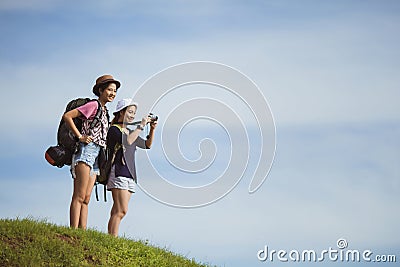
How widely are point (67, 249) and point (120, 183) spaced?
162 centimetres

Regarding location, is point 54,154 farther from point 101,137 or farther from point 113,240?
point 113,240

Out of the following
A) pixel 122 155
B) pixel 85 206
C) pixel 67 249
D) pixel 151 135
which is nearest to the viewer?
pixel 67 249

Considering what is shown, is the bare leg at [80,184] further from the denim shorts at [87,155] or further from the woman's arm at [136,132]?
the woman's arm at [136,132]

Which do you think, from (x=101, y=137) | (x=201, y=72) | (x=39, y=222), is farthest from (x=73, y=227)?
(x=201, y=72)

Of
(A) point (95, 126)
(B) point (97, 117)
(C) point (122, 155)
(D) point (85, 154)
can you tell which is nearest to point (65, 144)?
(D) point (85, 154)

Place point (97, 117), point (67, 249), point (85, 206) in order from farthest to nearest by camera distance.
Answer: point (85, 206) < point (97, 117) < point (67, 249)

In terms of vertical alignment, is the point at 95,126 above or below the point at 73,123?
above

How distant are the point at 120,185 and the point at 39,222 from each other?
1.53 metres

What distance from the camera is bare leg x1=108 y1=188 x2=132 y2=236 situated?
14.3 meters

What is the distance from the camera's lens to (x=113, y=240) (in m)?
14.1

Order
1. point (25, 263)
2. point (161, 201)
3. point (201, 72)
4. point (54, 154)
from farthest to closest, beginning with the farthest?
point (201, 72)
point (161, 201)
point (54, 154)
point (25, 263)

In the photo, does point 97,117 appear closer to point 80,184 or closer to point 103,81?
point 103,81

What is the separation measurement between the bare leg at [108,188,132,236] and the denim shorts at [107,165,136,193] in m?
0.07

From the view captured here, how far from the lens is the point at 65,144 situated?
14047 millimetres
